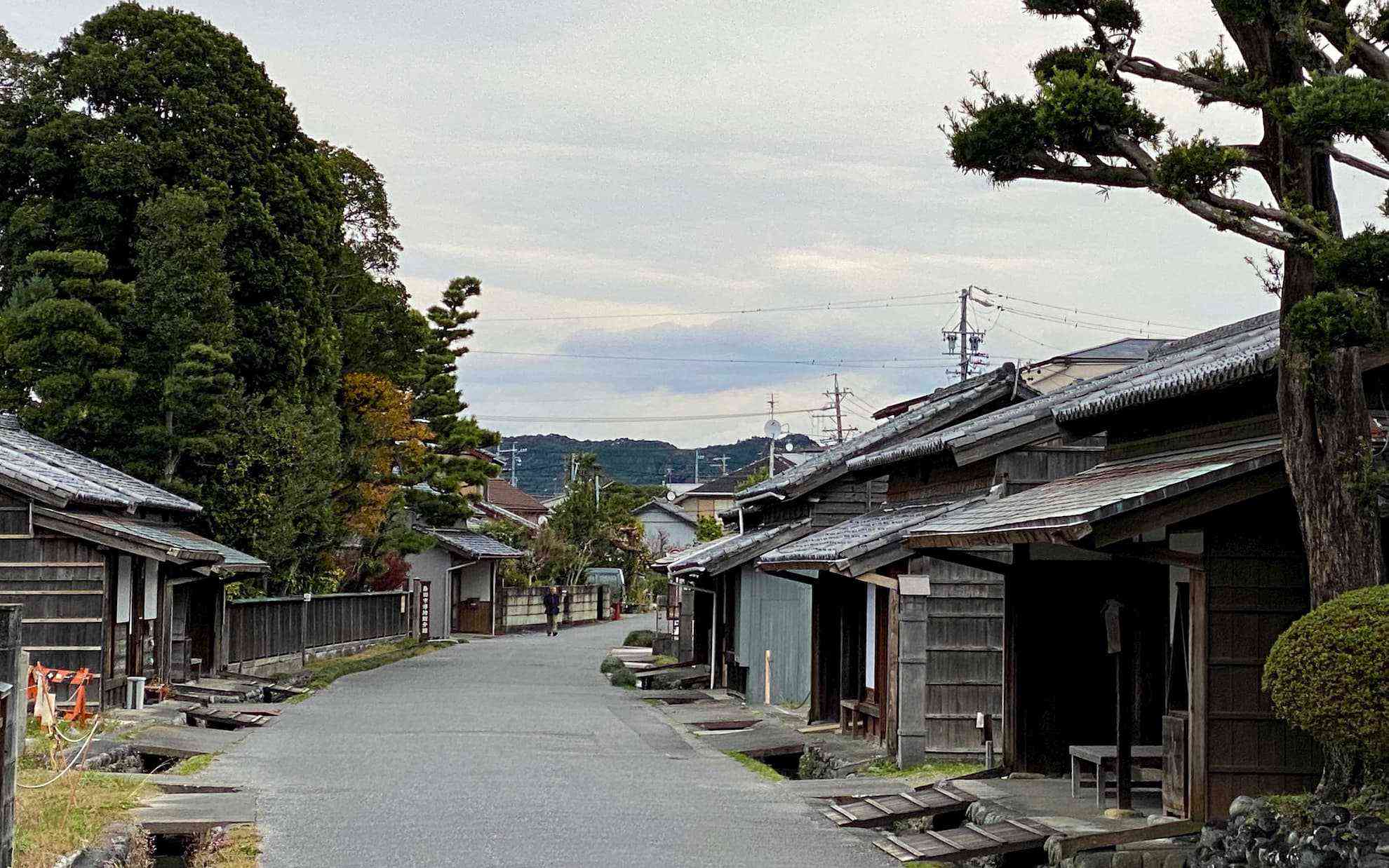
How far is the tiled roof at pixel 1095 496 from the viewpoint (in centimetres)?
1150

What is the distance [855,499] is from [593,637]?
31765mm

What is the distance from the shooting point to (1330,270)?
10.3m

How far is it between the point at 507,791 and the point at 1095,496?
736cm

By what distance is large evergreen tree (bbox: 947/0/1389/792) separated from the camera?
10.3 metres

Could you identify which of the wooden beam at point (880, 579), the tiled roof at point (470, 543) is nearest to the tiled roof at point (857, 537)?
the wooden beam at point (880, 579)

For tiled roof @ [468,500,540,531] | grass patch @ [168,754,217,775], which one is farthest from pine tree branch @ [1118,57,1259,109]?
tiled roof @ [468,500,540,531]

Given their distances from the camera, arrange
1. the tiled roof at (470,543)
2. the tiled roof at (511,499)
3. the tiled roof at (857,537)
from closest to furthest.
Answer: the tiled roof at (857,537)
the tiled roof at (470,543)
the tiled roof at (511,499)

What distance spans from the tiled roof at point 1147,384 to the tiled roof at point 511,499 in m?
70.7

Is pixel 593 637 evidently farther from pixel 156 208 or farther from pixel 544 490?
pixel 544 490

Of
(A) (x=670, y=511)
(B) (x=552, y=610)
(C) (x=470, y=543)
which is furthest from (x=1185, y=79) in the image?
(A) (x=670, y=511)

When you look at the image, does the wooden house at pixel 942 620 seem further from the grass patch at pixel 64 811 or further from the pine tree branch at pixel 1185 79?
the grass patch at pixel 64 811

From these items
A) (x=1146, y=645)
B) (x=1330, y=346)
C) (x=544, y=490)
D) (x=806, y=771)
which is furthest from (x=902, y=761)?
(x=544, y=490)

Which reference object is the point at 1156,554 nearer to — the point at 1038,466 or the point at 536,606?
the point at 1038,466

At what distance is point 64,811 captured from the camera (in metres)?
12.3
